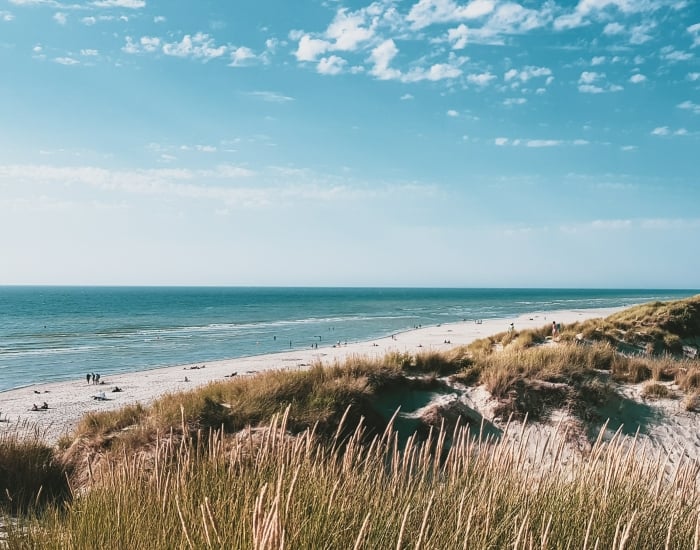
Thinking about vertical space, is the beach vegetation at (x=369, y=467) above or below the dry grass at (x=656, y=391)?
above

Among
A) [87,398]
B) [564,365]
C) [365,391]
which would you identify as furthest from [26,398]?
[564,365]

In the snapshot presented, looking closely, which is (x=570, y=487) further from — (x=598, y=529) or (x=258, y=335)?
(x=258, y=335)

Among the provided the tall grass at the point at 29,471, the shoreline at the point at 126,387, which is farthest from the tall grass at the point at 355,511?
the shoreline at the point at 126,387

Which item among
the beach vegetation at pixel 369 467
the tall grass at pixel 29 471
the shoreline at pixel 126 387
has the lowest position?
the shoreline at pixel 126 387

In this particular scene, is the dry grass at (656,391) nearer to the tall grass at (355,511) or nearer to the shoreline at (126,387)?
the shoreline at (126,387)

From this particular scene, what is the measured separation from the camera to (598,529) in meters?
3.70

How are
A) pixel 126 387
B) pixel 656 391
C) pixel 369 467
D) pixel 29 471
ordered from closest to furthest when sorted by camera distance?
pixel 369 467
pixel 29 471
pixel 656 391
pixel 126 387

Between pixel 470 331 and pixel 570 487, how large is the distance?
50487 millimetres

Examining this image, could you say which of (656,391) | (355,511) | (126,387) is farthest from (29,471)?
(126,387)

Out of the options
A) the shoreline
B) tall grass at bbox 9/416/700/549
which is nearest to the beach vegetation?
tall grass at bbox 9/416/700/549

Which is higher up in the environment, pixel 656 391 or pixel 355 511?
pixel 355 511

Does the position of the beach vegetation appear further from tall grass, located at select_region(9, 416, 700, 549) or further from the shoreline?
the shoreline

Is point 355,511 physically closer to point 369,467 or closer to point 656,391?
point 369,467

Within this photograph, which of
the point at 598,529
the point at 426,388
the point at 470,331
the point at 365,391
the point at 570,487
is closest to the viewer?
the point at 598,529
